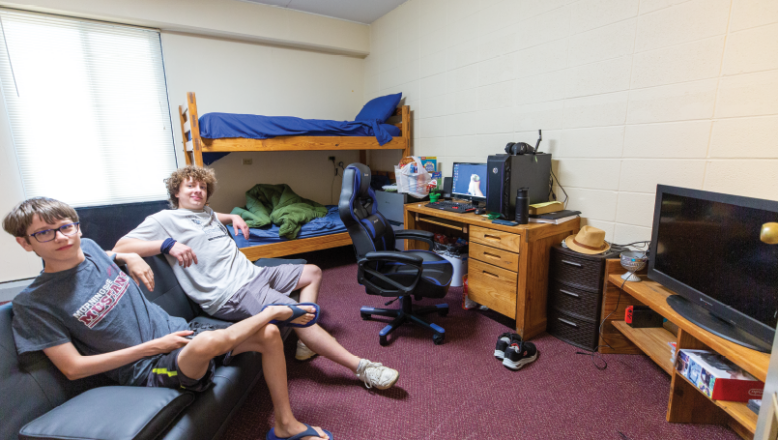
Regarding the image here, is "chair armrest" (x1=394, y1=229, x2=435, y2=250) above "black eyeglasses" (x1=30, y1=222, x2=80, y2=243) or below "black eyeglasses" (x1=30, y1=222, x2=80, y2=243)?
below

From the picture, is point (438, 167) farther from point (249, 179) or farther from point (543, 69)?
point (249, 179)

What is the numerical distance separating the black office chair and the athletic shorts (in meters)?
0.93

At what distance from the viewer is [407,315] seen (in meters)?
2.17

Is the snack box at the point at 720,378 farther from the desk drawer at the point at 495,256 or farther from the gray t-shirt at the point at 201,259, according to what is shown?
the gray t-shirt at the point at 201,259

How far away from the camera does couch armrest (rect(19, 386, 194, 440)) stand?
3.00 feet

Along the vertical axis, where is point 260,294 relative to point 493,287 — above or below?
above

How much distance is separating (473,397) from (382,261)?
0.83m

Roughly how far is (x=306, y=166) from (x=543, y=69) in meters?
2.76

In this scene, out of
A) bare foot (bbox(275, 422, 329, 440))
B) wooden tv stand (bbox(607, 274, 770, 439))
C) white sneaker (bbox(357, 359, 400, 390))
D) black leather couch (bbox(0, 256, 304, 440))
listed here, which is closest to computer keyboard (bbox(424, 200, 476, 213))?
wooden tv stand (bbox(607, 274, 770, 439))

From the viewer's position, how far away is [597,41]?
1978 millimetres

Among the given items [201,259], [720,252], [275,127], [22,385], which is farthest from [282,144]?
[720,252]

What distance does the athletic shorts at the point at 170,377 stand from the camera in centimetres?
113

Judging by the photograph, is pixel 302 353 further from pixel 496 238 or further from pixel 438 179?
pixel 438 179

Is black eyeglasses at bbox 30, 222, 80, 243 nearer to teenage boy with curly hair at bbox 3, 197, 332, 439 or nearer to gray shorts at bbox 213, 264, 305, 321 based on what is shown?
teenage boy with curly hair at bbox 3, 197, 332, 439
